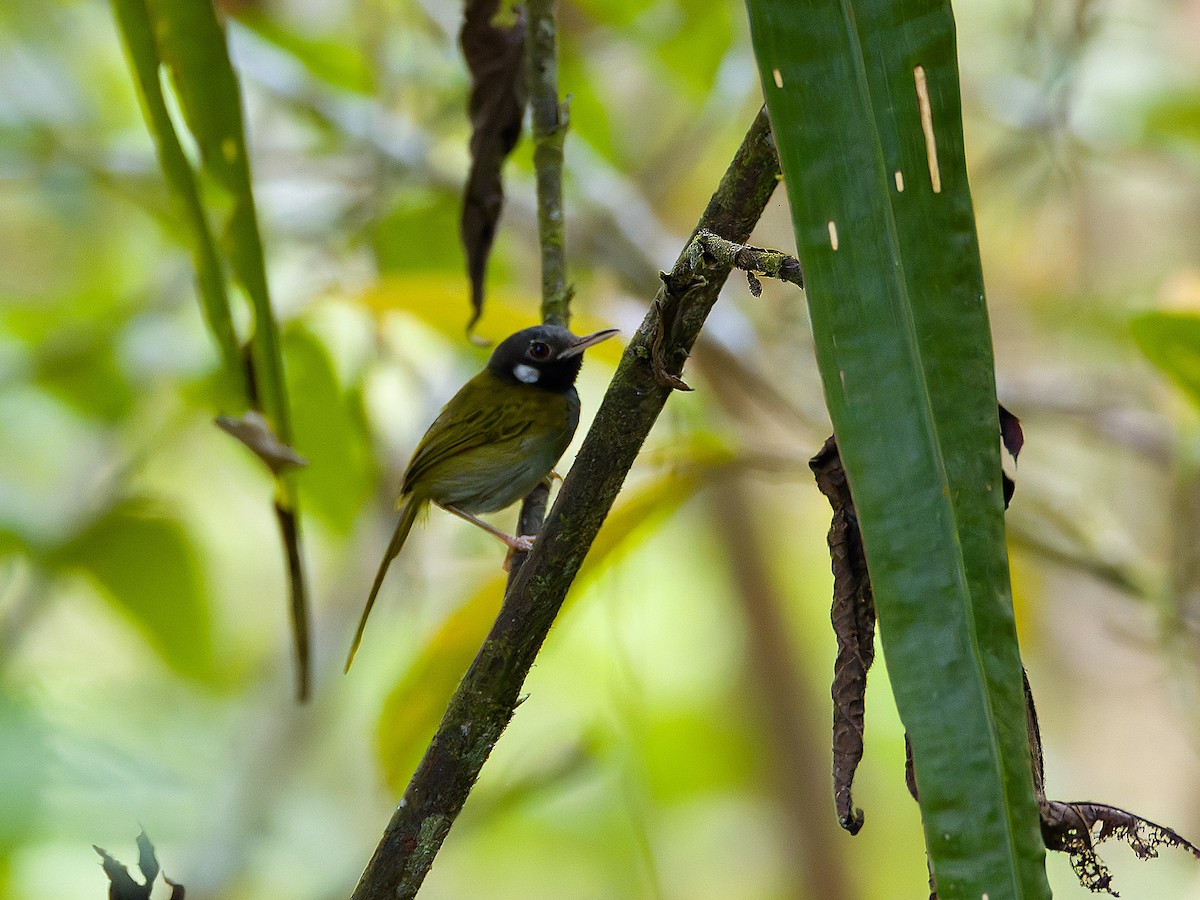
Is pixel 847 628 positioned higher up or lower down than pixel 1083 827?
higher up

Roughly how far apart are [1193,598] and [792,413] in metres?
1.15

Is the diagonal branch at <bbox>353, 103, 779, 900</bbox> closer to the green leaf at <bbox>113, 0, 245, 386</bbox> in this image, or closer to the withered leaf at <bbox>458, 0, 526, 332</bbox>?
the green leaf at <bbox>113, 0, 245, 386</bbox>

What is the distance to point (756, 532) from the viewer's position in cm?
526

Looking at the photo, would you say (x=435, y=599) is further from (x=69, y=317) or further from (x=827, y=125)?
(x=827, y=125)

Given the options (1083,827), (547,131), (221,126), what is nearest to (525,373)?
(547,131)

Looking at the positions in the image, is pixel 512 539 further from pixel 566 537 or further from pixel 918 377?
pixel 918 377

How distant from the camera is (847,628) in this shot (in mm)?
894

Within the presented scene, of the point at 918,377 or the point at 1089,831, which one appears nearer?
the point at 918,377

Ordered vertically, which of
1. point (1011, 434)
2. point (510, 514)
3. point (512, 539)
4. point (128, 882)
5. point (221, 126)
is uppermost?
point (510, 514)

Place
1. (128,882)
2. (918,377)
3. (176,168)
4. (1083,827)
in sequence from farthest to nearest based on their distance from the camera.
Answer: (176,168) → (128,882) → (1083,827) → (918,377)

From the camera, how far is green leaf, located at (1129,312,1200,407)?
1.76 metres

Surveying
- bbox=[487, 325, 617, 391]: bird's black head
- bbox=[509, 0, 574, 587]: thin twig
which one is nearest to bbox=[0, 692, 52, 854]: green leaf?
bbox=[509, 0, 574, 587]: thin twig

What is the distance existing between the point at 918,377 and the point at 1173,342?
1.32 meters

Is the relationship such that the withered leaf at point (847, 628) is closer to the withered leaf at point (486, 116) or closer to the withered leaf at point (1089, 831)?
the withered leaf at point (1089, 831)
